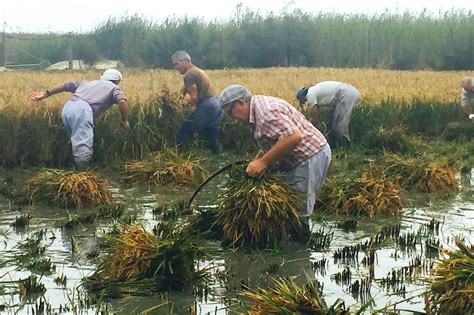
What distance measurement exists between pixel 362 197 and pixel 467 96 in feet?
24.3

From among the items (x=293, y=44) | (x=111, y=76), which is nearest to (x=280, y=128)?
(x=111, y=76)

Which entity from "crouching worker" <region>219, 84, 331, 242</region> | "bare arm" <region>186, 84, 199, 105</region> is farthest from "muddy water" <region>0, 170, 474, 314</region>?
"bare arm" <region>186, 84, 199, 105</region>

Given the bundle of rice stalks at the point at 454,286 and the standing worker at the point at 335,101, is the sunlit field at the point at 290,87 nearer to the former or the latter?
the standing worker at the point at 335,101

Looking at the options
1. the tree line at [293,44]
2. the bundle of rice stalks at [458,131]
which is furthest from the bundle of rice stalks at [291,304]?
the tree line at [293,44]

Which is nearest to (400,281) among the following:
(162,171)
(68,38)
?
(162,171)

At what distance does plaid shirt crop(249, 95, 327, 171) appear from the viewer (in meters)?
7.34

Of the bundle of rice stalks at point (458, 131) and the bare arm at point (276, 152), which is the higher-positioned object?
the bare arm at point (276, 152)

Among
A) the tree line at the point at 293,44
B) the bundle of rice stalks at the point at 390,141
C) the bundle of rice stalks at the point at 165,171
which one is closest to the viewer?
the bundle of rice stalks at the point at 165,171

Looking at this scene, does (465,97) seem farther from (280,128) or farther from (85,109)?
(280,128)

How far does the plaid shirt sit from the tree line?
26.2 meters

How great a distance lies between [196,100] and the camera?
1351 centimetres

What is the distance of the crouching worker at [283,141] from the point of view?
7.33 m

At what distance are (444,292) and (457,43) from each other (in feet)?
96.6

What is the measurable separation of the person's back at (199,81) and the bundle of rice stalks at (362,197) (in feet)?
14.2
